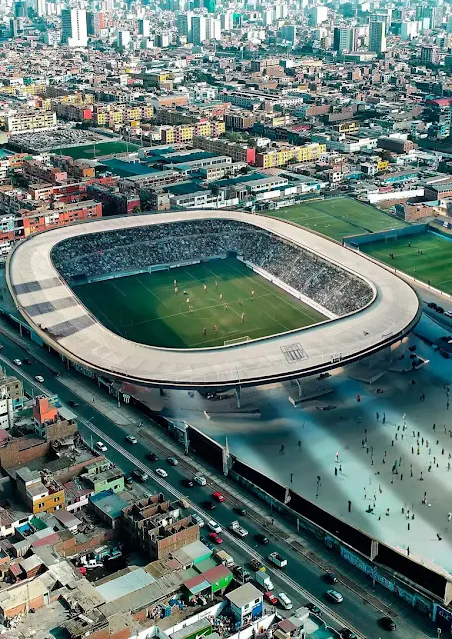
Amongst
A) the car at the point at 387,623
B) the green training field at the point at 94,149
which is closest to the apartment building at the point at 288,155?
the green training field at the point at 94,149

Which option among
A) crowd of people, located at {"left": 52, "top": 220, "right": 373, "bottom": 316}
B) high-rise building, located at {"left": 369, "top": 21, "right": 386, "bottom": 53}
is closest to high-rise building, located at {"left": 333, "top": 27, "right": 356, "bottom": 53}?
high-rise building, located at {"left": 369, "top": 21, "right": 386, "bottom": 53}

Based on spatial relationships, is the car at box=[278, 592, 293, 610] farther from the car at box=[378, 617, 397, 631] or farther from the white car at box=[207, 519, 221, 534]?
the white car at box=[207, 519, 221, 534]

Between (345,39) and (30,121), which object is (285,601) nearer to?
(30,121)

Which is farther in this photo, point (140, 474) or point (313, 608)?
point (140, 474)

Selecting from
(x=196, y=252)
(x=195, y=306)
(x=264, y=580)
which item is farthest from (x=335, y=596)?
(x=196, y=252)

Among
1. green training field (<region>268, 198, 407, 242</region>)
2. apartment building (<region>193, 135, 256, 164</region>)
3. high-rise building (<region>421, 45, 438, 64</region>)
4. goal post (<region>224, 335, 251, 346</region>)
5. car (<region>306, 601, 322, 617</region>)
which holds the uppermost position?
high-rise building (<region>421, 45, 438, 64</region>)
